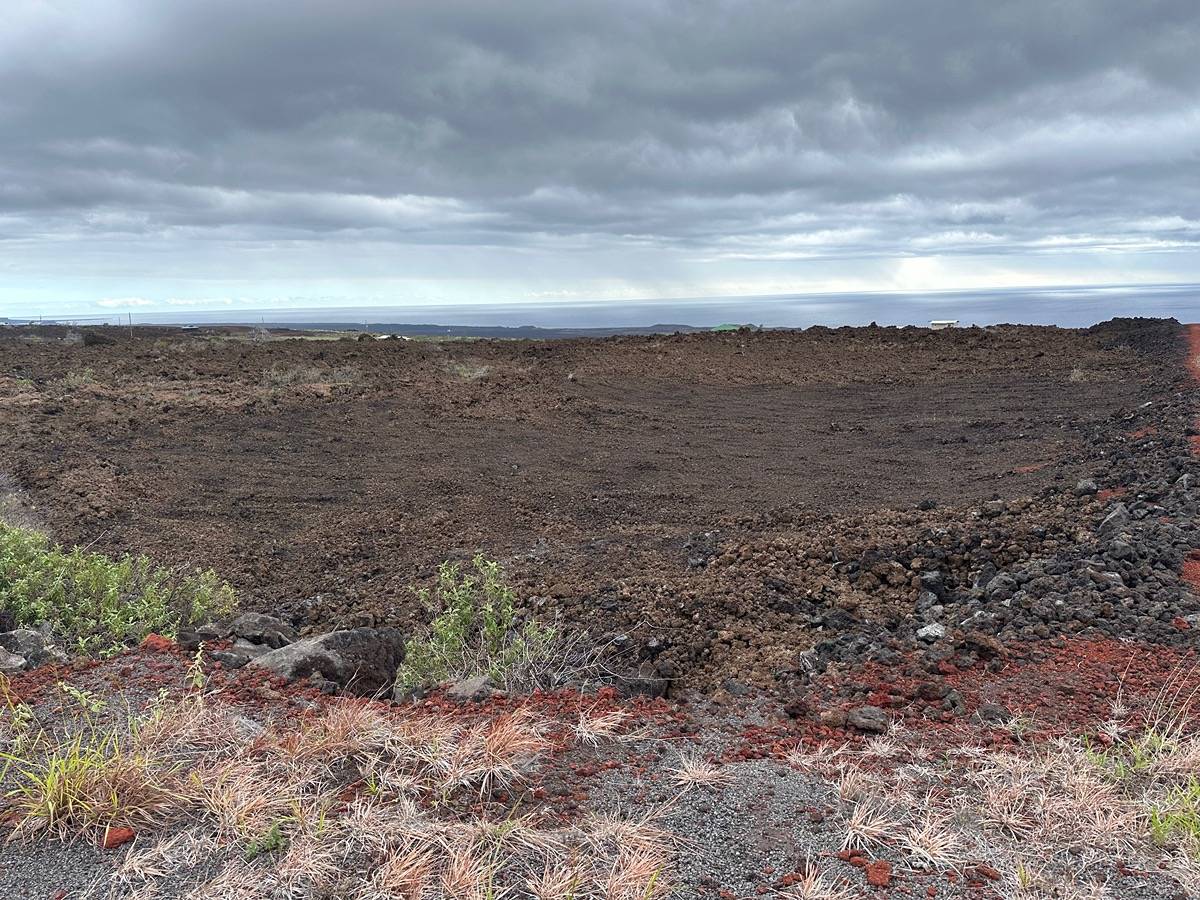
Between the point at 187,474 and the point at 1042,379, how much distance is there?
1597 centimetres

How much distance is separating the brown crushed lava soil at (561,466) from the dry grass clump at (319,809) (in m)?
1.73

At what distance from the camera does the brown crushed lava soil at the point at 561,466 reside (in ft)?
19.5

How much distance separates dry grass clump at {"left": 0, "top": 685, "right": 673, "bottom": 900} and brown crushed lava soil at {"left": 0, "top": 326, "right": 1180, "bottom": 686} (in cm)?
173

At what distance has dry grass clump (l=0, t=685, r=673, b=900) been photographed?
6.69 ft

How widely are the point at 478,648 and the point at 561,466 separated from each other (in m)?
5.84

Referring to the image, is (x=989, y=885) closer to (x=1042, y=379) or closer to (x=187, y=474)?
(x=187, y=474)

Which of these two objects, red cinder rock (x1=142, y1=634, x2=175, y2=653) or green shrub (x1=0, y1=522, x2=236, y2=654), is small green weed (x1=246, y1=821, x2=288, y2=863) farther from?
green shrub (x1=0, y1=522, x2=236, y2=654)

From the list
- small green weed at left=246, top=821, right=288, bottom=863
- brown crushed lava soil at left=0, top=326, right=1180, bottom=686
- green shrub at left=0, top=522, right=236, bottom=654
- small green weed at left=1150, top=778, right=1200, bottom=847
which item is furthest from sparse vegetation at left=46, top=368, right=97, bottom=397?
small green weed at left=1150, top=778, right=1200, bottom=847

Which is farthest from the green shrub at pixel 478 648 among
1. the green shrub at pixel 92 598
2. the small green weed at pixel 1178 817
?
the small green weed at pixel 1178 817

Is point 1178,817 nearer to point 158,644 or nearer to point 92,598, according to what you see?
point 158,644

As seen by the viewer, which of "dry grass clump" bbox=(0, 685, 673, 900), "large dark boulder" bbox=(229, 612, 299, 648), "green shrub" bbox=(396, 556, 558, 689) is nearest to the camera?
"dry grass clump" bbox=(0, 685, 673, 900)

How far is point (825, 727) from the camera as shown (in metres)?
3.07

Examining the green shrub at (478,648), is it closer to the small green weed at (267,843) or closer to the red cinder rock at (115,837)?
the small green weed at (267,843)

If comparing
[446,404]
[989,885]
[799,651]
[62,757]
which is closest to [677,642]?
[799,651]
